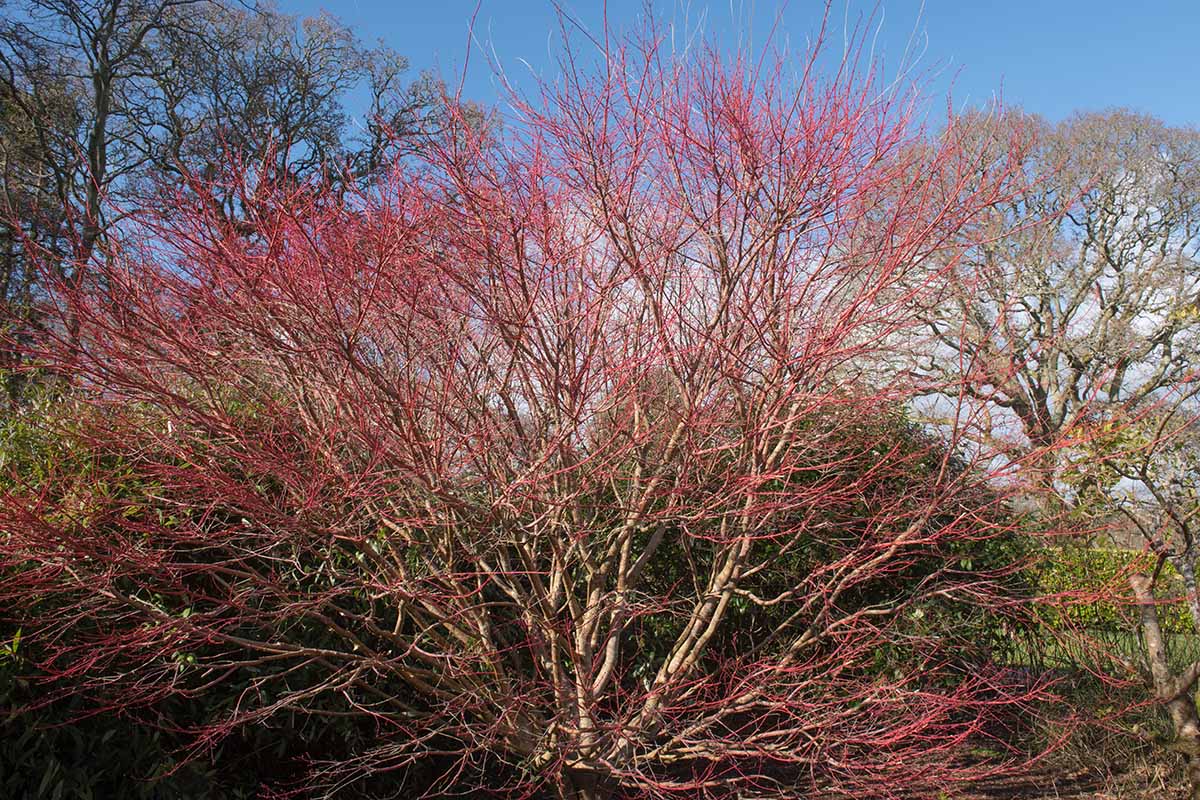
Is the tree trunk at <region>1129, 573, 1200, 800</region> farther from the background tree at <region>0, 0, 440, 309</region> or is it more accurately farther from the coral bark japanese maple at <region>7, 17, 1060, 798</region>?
the background tree at <region>0, 0, 440, 309</region>

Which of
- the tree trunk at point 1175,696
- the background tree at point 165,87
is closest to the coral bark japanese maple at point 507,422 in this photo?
the tree trunk at point 1175,696

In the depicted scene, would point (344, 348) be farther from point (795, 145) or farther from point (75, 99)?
point (75, 99)

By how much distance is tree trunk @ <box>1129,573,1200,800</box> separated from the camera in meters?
4.27

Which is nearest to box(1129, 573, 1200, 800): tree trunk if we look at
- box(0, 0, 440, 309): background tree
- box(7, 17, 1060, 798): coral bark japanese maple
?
box(7, 17, 1060, 798): coral bark japanese maple

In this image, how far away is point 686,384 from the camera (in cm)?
322

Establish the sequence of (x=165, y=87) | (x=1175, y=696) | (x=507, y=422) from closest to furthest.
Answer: (x=507, y=422)
(x=1175, y=696)
(x=165, y=87)

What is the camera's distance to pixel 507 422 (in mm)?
3453

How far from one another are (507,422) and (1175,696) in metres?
3.74

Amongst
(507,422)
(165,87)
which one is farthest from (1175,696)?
(165,87)

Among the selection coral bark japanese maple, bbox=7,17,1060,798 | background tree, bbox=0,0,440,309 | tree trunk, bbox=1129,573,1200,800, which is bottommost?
tree trunk, bbox=1129,573,1200,800

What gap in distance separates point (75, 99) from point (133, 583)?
12760mm

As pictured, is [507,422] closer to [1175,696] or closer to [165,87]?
[1175,696]

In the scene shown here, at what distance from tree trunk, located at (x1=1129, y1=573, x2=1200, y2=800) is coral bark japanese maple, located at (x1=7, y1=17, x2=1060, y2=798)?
1.55m

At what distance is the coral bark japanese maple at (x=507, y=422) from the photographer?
2857 mm
